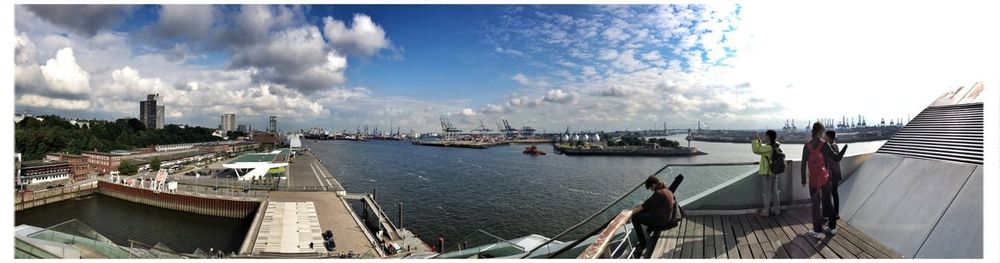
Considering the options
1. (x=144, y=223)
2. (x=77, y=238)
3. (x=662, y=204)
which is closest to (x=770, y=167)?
(x=662, y=204)

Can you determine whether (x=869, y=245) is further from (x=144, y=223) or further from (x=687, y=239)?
(x=144, y=223)

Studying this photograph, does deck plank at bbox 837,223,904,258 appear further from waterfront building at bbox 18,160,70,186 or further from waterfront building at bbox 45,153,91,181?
waterfront building at bbox 45,153,91,181

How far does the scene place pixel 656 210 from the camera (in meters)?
2.57

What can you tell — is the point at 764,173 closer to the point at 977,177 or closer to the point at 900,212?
the point at 900,212

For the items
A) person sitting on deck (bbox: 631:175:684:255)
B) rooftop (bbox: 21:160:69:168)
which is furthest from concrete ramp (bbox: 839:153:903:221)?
rooftop (bbox: 21:160:69:168)

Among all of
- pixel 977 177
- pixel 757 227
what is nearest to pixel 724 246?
pixel 757 227

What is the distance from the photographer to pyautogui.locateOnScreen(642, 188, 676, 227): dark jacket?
99.6 inches

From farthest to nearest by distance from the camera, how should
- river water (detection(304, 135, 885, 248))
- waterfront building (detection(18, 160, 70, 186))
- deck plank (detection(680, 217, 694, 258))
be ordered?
waterfront building (detection(18, 160, 70, 186)), river water (detection(304, 135, 885, 248)), deck plank (detection(680, 217, 694, 258))

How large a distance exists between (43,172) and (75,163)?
2.54 meters

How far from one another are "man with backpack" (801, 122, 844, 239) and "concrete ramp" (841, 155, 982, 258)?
13.4 inches

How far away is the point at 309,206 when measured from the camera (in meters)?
14.3

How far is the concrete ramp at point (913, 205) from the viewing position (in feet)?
8.34

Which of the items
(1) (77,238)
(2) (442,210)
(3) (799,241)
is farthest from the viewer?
(2) (442,210)

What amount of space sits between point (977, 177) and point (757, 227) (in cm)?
126
